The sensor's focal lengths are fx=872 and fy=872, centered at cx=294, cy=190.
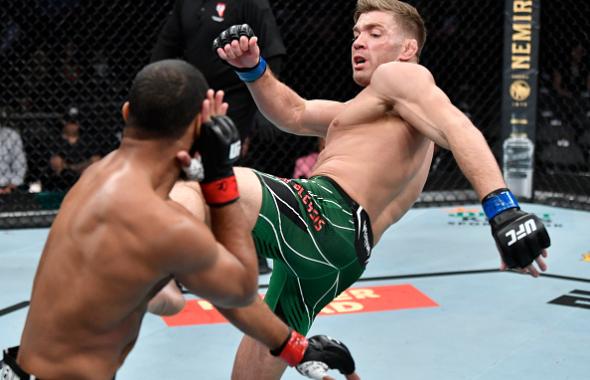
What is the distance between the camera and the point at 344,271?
89.8 inches

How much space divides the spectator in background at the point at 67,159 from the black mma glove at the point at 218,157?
13.5ft

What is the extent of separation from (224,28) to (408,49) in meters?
1.49

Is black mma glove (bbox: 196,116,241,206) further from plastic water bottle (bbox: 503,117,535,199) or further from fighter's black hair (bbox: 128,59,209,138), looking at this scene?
plastic water bottle (bbox: 503,117,535,199)

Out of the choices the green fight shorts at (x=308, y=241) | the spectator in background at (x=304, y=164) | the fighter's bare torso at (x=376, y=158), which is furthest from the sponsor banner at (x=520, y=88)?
the green fight shorts at (x=308, y=241)

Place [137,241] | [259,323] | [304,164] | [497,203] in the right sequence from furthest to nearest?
1. [304,164]
2. [497,203]
3. [259,323]
4. [137,241]

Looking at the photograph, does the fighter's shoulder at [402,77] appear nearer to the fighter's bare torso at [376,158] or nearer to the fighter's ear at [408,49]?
the fighter's bare torso at [376,158]

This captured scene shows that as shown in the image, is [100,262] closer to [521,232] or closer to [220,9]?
[521,232]

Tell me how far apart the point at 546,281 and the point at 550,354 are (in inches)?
40.9

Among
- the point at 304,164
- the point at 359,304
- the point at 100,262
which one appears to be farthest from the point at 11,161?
the point at 100,262

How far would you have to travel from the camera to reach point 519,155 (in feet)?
19.4

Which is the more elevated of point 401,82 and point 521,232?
point 401,82

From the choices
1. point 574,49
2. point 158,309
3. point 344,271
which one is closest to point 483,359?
point 344,271

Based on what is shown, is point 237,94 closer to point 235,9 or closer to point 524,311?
point 235,9

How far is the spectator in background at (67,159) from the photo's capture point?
220 inches
